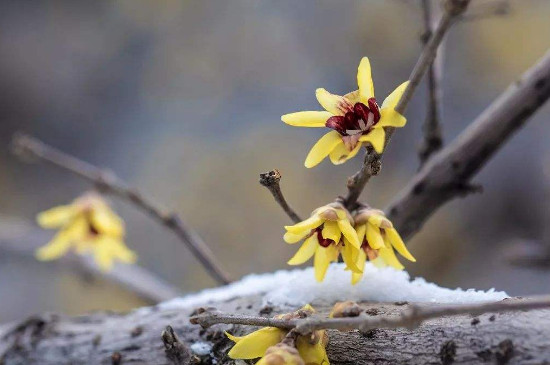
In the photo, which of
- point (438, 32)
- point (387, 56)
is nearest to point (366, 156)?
point (438, 32)

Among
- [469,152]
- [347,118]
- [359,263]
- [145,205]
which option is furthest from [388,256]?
[145,205]

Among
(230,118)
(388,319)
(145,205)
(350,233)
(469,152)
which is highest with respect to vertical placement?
(230,118)

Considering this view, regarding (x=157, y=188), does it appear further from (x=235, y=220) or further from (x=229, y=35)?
(x=229, y=35)

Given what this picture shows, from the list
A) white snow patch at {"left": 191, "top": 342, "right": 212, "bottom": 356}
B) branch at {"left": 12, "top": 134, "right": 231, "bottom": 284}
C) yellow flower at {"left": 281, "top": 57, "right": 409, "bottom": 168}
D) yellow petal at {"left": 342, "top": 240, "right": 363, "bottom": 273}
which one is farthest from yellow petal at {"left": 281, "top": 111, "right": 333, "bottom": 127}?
branch at {"left": 12, "top": 134, "right": 231, "bottom": 284}

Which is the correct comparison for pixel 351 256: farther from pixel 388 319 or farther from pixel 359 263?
pixel 388 319

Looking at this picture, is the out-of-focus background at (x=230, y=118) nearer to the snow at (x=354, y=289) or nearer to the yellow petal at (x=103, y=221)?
the yellow petal at (x=103, y=221)

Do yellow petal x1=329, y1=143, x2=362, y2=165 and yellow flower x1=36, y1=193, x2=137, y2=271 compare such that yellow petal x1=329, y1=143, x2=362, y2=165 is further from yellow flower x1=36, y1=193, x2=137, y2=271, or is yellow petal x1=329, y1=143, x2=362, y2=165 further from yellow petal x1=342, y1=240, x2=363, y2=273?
yellow flower x1=36, y1=193, x2=137, y2=271
